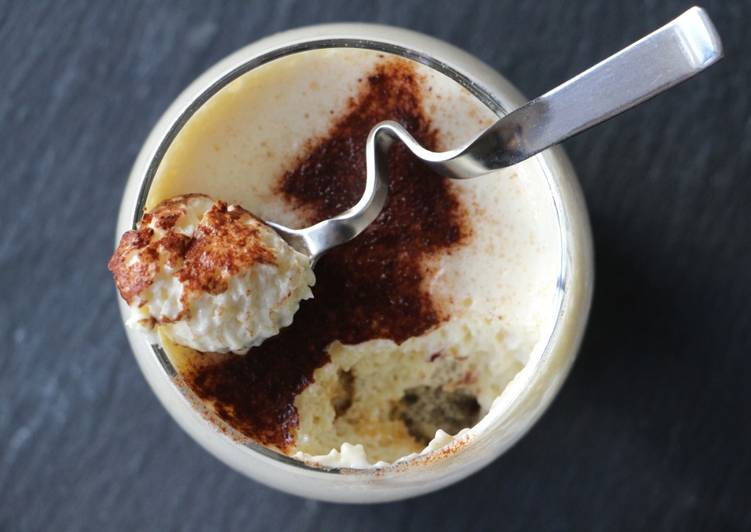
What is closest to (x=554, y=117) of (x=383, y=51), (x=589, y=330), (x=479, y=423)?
(x=383, y=51)

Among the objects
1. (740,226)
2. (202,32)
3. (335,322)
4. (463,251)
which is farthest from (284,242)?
(740,226)

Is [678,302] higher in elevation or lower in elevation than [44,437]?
lower

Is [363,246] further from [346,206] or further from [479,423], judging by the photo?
[479,423]

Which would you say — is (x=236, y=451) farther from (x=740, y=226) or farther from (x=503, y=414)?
(x=740, y=226)

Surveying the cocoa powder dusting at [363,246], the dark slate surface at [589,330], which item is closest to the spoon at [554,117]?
the cocoa powder dusting at [363,246]

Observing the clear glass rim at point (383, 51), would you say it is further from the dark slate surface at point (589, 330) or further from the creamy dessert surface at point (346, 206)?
the dark slate surface at point (589, 330)

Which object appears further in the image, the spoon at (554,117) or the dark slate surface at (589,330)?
the dark slate surface at (589,330)
